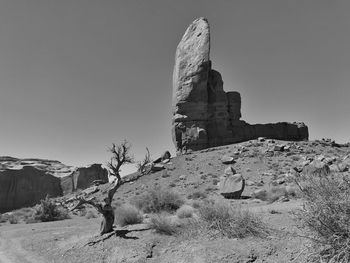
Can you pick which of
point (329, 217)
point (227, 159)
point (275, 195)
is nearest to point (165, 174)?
point (227, 159)

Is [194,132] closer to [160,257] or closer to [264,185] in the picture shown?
[264,185]

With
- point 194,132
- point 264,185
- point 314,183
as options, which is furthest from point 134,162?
point 194,132

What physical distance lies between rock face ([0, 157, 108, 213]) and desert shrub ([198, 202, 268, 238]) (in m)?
59.8

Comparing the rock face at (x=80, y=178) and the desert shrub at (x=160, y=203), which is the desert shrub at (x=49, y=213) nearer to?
the desert shrub at (x=160, y=203)

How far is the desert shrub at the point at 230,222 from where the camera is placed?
895cm

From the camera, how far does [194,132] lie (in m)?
57.3

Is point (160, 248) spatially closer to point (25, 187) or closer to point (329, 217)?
point (329, 217)

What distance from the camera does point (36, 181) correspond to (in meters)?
69.7

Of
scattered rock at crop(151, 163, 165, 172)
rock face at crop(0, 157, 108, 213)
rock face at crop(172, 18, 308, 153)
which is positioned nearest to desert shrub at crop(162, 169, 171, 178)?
scattered rock at crop(151, 163, 165, 172)

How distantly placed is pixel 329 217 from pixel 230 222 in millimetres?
4395

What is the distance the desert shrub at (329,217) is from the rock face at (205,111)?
50708 mm

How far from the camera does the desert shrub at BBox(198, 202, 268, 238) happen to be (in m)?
8.95

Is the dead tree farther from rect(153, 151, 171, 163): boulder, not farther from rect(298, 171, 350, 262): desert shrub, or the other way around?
rect(153, 151, 171, 163): boulder

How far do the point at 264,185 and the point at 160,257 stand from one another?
21.9 metres
